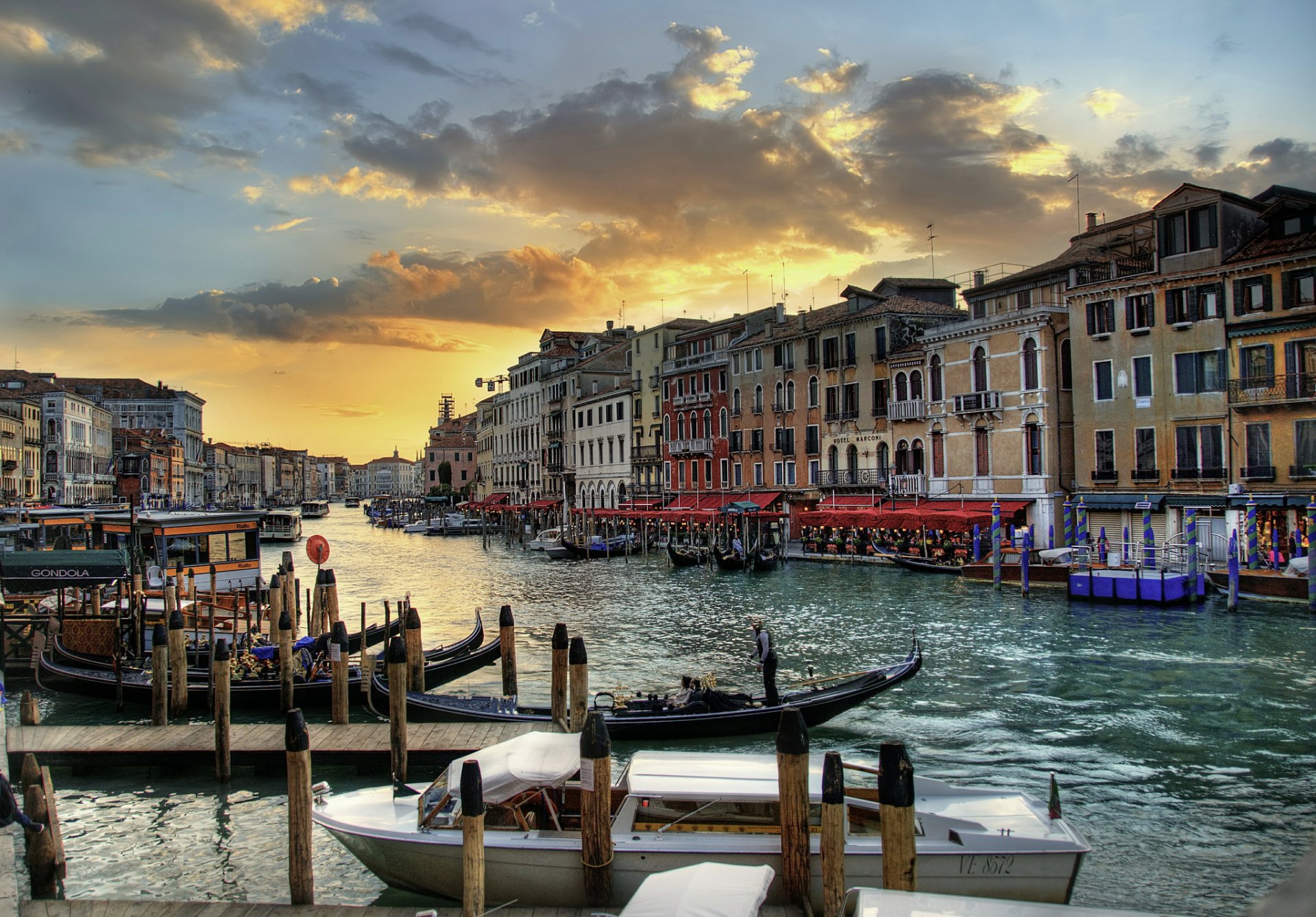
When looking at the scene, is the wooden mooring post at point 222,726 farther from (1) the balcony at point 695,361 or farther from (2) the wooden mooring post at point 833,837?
(1) the balcony at point 695,361

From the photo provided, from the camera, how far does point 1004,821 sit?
754 centimetres

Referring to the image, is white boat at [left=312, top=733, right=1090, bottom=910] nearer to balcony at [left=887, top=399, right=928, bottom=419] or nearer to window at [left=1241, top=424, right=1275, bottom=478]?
window at [left=1241, top=424, right=1275, bottom=478]

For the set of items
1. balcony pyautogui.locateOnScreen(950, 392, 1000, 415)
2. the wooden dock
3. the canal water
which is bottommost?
the canal water

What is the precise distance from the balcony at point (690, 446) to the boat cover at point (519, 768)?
4028 cm

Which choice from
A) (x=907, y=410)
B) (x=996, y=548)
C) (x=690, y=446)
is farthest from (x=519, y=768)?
(x=690, y=446)

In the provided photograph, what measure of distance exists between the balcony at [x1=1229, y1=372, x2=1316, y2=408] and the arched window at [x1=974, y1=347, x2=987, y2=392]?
339 inches

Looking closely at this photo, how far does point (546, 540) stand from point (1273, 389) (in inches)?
1376

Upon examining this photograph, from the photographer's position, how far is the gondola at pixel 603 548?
44.7 m

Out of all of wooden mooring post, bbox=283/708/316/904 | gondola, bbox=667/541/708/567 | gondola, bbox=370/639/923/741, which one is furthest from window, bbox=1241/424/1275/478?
wooden mooring post, bbox=283/708/316/904

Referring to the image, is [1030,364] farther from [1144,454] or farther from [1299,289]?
[1299,289]

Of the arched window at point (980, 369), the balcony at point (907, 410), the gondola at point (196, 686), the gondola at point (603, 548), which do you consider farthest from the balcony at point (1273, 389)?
the gondola at point (603, 548)

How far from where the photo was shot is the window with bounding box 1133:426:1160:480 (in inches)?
1148

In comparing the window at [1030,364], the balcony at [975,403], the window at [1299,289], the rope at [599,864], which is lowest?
the rope at [599,864]

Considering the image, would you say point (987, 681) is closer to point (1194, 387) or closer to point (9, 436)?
point (1194, 387)
